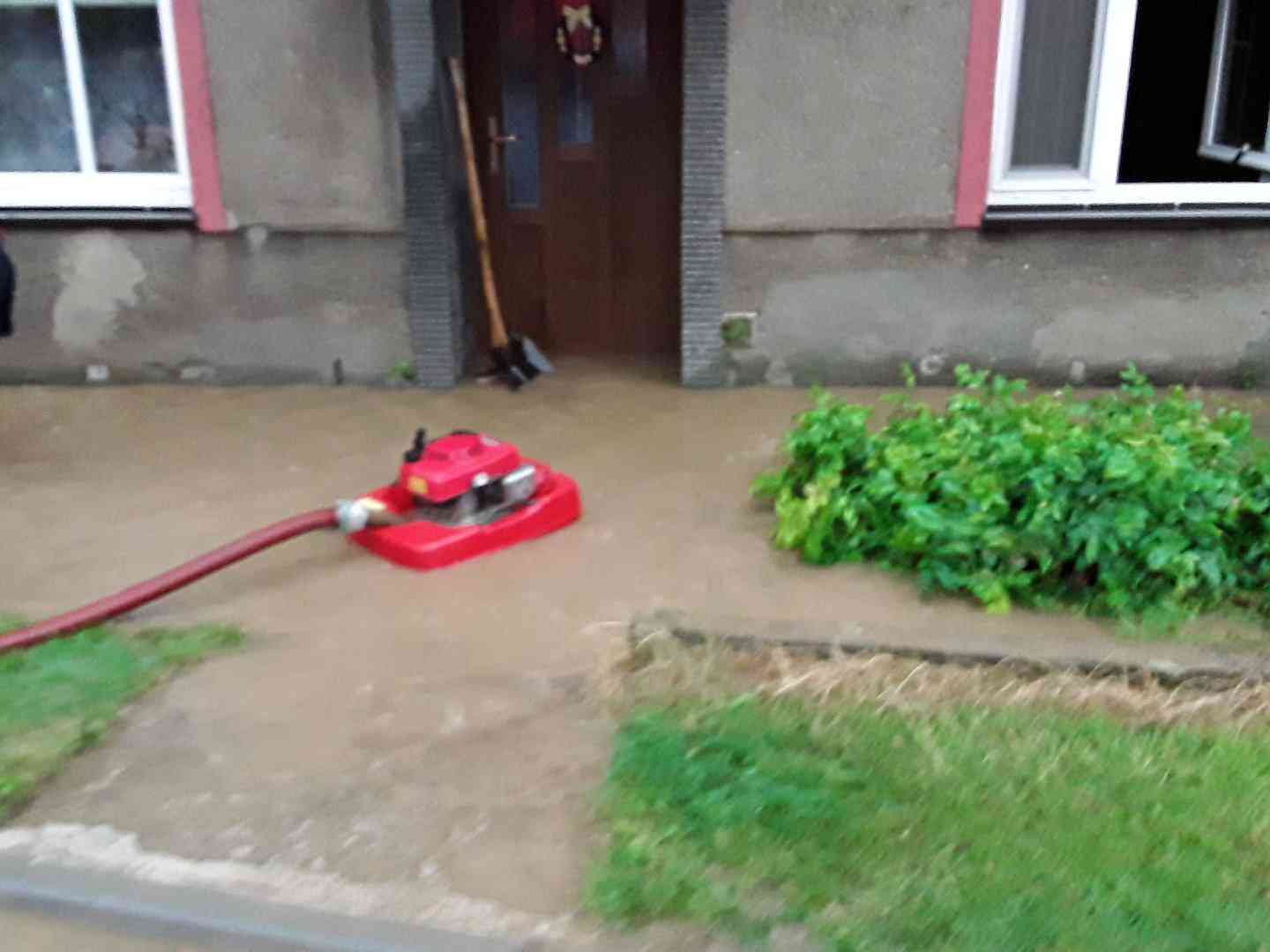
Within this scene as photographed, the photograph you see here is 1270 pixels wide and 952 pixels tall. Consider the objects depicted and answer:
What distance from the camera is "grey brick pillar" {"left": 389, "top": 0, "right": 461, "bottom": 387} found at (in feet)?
21.6

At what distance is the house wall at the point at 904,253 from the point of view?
6473 mm

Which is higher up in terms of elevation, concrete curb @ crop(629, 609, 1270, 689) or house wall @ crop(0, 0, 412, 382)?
house wall @ crop(0, 0, 412, 382)

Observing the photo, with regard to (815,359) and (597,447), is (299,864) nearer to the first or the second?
(597,447)

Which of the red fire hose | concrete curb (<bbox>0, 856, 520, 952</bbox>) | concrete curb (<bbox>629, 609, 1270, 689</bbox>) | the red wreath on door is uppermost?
the red wreath on door

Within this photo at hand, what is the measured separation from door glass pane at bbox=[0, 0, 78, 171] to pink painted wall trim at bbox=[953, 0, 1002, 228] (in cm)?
507

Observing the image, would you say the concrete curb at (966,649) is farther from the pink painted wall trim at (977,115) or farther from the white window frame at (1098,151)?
the white window frame at (1098,151)

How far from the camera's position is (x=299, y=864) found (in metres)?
2.93

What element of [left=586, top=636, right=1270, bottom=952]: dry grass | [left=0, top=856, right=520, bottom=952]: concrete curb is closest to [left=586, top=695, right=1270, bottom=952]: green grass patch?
[left=586, top=636, right=1270, bottom=952]: dry grass

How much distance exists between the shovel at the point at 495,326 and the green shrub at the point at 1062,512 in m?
2.83

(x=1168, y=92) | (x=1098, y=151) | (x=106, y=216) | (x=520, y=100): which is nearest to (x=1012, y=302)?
(x=1098, y=151)

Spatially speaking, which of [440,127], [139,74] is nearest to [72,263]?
[139,74]

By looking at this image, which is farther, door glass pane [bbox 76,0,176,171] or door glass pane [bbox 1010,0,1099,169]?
door glass pane [bbox 76,0,176,171]

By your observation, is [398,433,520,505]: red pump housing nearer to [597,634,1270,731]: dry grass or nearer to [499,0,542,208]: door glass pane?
[597,634,1270,731]: dry grass

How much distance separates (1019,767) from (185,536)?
3.38 meters
